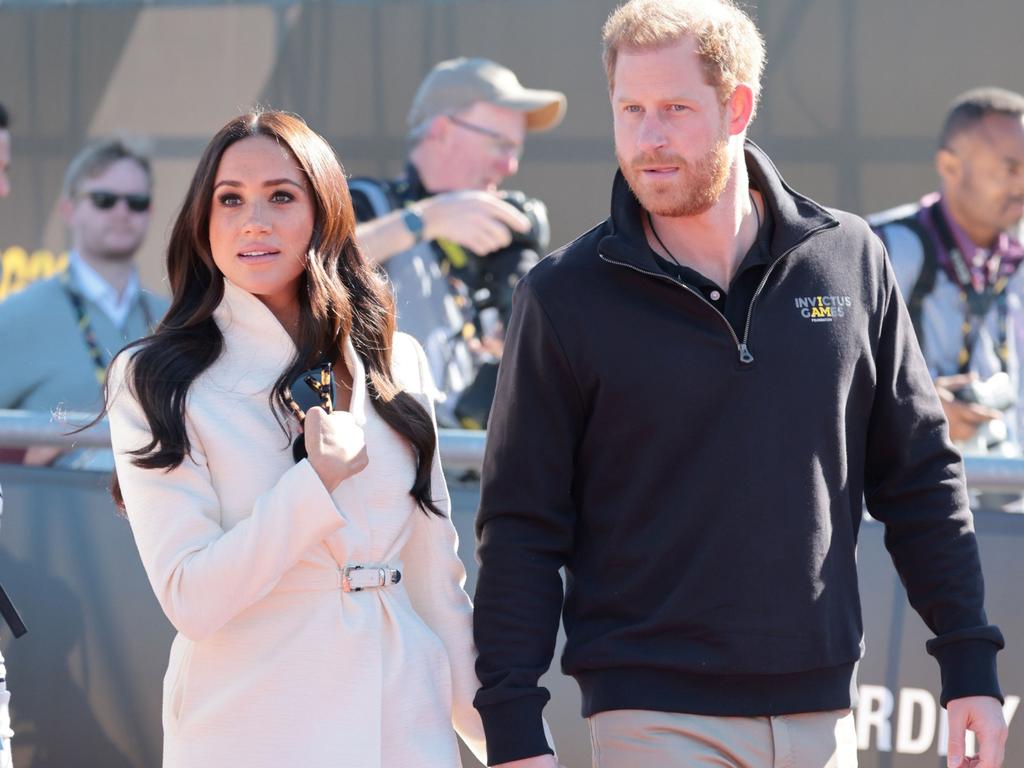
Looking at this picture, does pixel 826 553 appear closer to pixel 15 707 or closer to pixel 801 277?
pixel 801 277

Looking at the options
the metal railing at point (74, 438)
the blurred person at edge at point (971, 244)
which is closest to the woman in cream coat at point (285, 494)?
the metal railing at point (74, 438)

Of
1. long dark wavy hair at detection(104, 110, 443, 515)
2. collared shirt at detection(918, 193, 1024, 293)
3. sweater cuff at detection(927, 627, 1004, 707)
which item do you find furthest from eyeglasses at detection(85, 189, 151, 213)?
sweater cuff at detection(927, 627, 1004, 707)

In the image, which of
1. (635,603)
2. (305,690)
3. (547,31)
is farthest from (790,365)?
(547,31)

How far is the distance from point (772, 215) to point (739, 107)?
0.21 m

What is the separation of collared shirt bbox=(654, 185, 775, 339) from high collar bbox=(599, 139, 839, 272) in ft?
0.08

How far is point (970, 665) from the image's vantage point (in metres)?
2.66

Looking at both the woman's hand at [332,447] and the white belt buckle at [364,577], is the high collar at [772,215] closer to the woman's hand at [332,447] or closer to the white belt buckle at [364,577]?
the woman's hand at [332,447]

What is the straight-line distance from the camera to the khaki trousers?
2508 mm

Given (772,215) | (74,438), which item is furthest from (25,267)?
(772,215)

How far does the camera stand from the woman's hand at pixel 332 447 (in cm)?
243

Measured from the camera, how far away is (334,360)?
2.68 meters

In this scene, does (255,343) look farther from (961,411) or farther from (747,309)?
(961,411)

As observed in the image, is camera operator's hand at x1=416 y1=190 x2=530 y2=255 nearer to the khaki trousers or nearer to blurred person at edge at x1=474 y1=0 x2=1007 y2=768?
blurred person at edge at x1=474 y1=0 x2=1007 y2=768

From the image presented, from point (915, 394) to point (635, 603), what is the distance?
2.17ft
